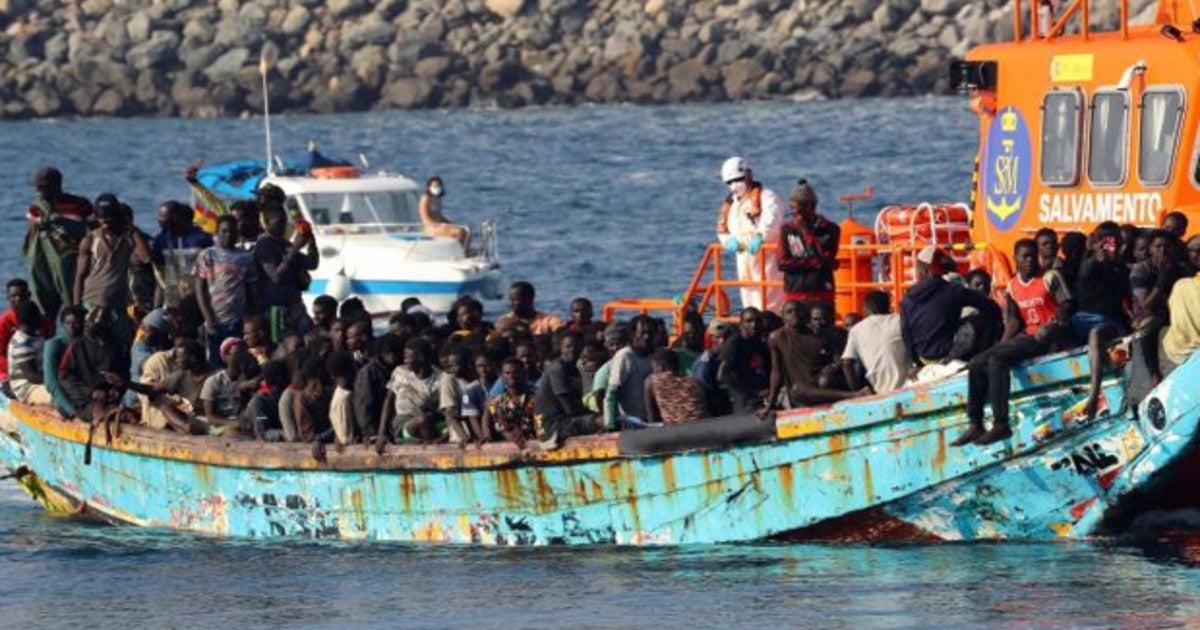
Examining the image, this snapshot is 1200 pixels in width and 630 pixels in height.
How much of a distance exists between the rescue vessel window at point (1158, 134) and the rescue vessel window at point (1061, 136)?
525 mm

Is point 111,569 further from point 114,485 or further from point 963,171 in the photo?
point 963,171

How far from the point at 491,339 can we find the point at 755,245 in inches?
108

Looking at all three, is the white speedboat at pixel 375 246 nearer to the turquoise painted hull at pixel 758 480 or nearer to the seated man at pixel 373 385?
the turquoise painted hull at pixel 758 480

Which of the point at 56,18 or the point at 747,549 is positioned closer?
the point at 747,549

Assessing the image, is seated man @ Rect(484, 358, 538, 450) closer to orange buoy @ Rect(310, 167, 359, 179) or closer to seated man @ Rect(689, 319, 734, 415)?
seated man @ Rect(689, 319, 734, 415)

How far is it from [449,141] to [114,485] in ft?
210

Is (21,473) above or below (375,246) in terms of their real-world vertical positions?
below

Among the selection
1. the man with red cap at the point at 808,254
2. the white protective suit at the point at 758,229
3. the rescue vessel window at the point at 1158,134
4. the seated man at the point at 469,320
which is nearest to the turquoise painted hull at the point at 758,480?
the seated man at the point at 469,320

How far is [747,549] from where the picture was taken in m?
20.3

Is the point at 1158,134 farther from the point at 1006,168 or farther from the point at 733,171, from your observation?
the point at 733,171

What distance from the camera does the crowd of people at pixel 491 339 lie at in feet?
64.4

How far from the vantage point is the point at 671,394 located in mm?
20375

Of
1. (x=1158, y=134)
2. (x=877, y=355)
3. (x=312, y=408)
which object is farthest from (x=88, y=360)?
(x=1158, y=134)

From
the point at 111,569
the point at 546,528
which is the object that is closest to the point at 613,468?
the point at 546,528
